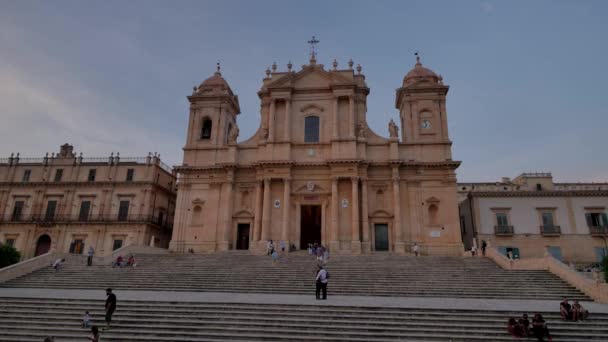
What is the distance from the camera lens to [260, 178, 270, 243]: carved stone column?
2777cm

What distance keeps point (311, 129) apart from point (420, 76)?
9.82m

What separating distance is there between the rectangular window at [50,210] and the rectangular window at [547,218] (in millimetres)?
40456

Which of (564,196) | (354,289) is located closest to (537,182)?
(564,196)

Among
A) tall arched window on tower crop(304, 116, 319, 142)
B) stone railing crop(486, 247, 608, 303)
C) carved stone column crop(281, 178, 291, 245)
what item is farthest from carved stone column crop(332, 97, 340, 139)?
stone railing crop(486, 247, 608, 303)

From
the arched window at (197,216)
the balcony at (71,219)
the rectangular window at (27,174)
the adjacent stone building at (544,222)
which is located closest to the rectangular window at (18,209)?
the balcony at (71,219)

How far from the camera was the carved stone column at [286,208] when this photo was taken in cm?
2778

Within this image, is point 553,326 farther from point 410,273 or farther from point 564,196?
point 564,196

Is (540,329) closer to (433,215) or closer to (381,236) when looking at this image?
(381,236)

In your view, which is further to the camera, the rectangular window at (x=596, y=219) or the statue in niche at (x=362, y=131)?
the rectangular window at (x=596, y=219)

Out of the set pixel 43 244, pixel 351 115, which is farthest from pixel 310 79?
pixel 43 244

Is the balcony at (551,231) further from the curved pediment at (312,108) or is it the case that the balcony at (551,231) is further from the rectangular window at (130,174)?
the rectangular window at (130,174)

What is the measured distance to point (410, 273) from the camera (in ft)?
61.8

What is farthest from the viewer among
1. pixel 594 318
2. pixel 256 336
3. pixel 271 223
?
pixel 271 223

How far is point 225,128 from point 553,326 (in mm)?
26712
